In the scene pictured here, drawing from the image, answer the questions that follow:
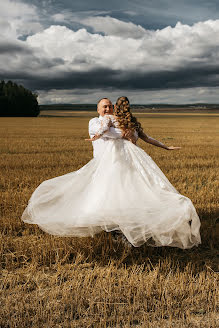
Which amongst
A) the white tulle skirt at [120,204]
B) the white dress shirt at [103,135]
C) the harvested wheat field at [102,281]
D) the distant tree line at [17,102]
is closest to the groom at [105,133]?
the white dress shirt at [103,135]

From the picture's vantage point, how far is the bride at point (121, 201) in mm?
3879

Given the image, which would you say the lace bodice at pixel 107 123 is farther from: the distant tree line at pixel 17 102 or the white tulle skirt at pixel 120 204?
the distant tree line at pixel 17 102

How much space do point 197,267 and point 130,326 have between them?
1.66m

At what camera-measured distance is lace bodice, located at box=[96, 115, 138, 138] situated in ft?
14.2

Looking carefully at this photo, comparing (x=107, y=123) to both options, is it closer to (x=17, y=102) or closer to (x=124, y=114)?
(x=124, y=114)

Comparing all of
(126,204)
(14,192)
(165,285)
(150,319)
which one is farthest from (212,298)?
(14,192)

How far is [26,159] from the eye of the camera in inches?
546

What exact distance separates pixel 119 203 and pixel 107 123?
43.1 inches

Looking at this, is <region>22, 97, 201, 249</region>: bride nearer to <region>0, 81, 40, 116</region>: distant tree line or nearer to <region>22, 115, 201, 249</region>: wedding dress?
<region>22, 115, 201, 249</region>: wedding dress

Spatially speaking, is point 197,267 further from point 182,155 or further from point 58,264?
point 182,155

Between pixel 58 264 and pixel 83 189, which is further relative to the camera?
pixel 83 189

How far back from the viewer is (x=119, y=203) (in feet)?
13.4

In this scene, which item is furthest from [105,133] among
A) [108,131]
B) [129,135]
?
[129,135]

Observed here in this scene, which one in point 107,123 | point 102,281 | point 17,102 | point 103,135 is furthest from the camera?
point 17,102
